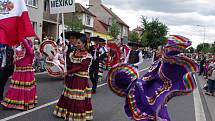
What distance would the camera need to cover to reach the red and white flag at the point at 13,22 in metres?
6.26

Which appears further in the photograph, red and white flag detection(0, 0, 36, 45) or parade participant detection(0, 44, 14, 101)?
parade participant detection(0, 44, 14, 101)

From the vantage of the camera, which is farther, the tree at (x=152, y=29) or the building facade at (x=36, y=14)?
the tree at (x=152, y=29)

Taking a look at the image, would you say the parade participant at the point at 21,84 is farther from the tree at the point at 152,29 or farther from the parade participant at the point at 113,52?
the tree at the point at 152,29

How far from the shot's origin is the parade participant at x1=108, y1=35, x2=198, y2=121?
4.46 meters

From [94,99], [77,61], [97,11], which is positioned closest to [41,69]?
[94,99]

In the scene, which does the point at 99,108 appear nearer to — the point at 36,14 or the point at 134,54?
the point at 134,54

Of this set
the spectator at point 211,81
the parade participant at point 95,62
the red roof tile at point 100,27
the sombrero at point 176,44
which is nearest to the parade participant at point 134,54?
the parade participant at point 95,62

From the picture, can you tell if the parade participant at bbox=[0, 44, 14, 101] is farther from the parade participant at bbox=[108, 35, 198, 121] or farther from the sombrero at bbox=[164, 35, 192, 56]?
the sombrero at bbox=[164, 35, 192, 56]

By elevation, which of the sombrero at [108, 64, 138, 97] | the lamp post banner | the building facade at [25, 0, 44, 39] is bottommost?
the sombrero at [108, 64, 138, 97]

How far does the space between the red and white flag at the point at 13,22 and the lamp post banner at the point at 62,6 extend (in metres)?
1.68

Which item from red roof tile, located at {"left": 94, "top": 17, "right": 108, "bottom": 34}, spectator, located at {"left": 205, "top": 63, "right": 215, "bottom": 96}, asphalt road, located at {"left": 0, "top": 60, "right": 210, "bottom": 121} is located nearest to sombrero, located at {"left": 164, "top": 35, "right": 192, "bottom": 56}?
asphalt road, located at {"left": 0, "top": 60, "right": 210, "bottom": 121}

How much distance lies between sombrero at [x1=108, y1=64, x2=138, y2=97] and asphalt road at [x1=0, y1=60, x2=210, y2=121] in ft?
7.99

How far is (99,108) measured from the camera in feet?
28.2

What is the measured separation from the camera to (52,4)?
27.6 ft
